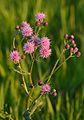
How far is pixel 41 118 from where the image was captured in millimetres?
2074

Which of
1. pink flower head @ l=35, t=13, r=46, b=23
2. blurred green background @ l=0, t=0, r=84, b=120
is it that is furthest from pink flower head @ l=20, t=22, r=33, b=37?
blurred green background @ l=0, t=0, r=84, b=120

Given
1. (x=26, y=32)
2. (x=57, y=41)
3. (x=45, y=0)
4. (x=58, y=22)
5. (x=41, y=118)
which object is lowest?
(x=41, y=118)

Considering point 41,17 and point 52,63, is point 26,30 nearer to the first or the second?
point 41,17

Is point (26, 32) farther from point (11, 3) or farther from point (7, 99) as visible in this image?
point (11, 3)

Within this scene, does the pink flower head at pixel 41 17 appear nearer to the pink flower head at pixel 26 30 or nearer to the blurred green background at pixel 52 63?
the pink flower head at pixel 26 30

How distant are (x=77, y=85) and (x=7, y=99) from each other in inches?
20.0

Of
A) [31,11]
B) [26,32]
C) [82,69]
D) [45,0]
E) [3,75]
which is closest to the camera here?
[26,32]

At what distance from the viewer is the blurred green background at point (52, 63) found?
2.13 m

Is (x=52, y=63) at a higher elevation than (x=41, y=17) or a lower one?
higher

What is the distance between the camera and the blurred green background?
2135 mm

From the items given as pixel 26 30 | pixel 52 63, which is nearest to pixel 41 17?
pixel 26 30

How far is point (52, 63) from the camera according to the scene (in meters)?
2.69

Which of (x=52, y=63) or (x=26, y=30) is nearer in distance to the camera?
(x=26, y=30)

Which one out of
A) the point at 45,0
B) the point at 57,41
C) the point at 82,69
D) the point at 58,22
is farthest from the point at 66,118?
the point at 45,0
